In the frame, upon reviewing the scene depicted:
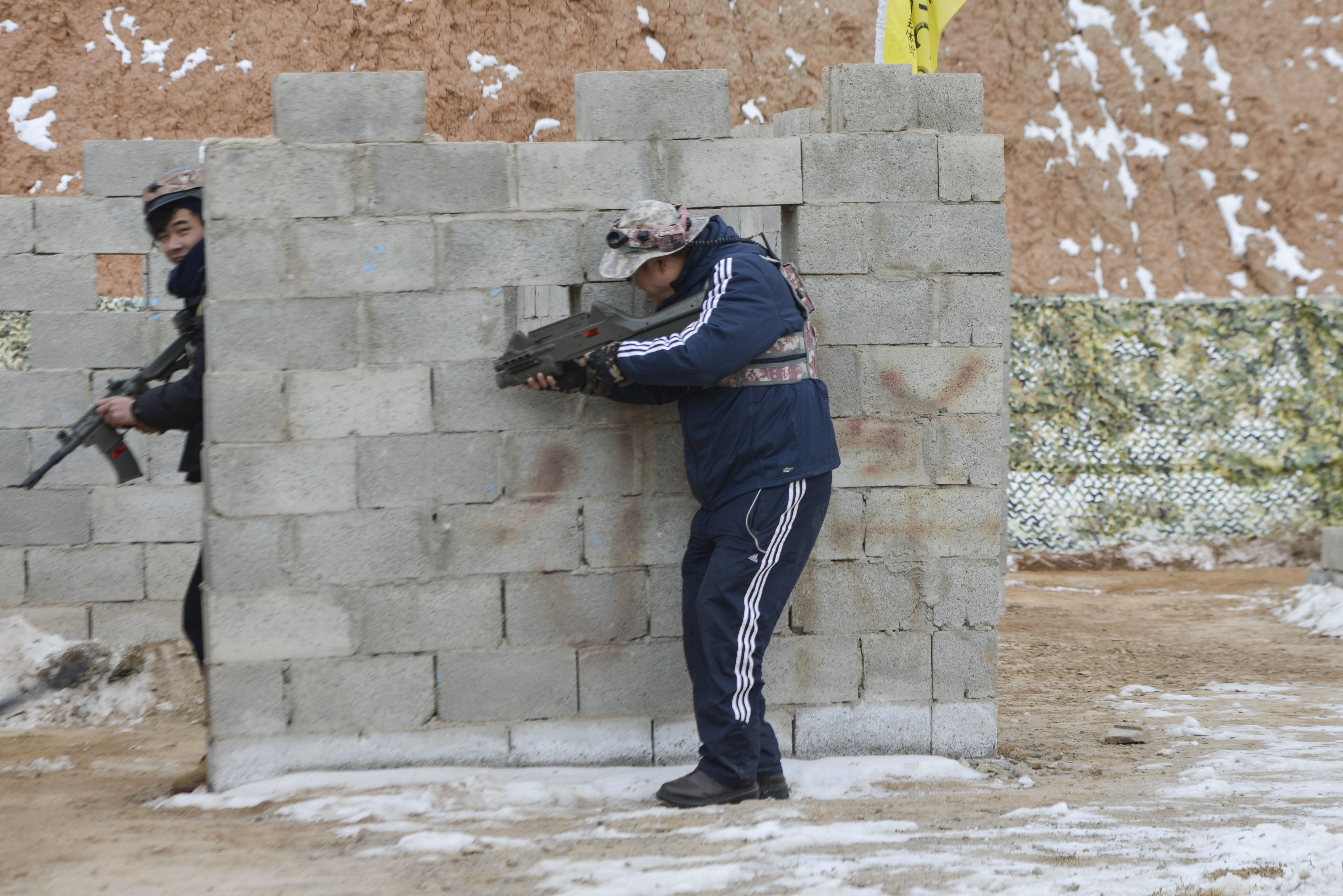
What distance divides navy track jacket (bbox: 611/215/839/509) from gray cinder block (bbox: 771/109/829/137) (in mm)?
688

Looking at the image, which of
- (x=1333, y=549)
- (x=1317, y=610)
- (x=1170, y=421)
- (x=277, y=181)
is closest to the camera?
(x=277, y=181)

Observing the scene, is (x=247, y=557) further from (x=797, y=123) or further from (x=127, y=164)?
(x=127, y=164)

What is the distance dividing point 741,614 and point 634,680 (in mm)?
633

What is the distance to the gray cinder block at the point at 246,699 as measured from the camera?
4.11m

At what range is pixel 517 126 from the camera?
13.1 m

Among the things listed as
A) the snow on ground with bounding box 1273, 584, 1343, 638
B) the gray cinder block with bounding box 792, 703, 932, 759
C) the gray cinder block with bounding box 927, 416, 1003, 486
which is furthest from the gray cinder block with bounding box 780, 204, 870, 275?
the snow on ground with bounding box 1273, 584, 1343, 638

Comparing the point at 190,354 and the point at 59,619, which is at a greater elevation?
the point at 190,354

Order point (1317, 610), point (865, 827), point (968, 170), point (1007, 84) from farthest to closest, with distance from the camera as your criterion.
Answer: point (1007, 84) → point (1317, 610) → point (968, 170) → point (865, 827)

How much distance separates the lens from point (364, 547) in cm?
414

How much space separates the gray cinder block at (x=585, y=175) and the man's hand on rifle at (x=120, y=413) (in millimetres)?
1374

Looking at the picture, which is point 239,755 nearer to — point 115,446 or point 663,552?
point 115,446

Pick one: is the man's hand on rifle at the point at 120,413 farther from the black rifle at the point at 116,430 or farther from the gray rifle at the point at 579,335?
the gray rifle at the point at 579,335

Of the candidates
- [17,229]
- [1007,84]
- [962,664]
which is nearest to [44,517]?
[17,229]

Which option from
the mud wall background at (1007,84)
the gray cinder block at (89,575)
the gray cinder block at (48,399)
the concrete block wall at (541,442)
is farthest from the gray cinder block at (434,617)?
the mud wall background at (1007,84)
